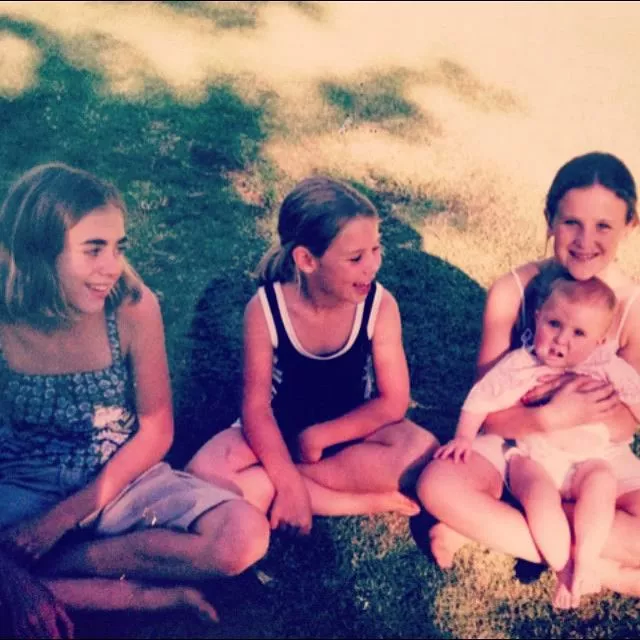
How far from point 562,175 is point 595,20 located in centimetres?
270

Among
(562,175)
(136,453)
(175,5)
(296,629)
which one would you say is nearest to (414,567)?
(296,629)

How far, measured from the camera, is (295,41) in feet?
18.1

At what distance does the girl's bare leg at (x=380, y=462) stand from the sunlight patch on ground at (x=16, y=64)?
314cm

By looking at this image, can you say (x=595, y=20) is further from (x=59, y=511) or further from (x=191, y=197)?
(x=59, y=511)

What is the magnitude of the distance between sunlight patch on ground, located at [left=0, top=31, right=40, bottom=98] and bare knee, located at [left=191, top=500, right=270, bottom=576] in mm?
3224

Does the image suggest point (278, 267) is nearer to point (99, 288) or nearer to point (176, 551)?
point (99, 288)

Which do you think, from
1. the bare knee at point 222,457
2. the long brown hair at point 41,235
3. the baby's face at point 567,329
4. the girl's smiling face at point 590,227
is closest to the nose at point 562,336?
the baby's face at point 567,329

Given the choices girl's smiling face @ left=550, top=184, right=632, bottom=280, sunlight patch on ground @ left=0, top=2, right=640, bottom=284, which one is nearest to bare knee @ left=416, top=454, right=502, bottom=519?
girl's smiling face @ left=550, top=184, right=632, bottom=280

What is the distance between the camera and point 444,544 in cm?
244

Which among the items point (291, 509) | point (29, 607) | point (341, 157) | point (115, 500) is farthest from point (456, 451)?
point (341, 157)

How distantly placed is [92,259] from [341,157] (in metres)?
2.51

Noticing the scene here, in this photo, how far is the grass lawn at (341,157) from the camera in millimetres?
2355

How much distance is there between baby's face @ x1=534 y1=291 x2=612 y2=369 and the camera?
7.52 feet

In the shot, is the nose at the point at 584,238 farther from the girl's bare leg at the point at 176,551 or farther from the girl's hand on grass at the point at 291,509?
the girl's bare leg at the point at 176,551
